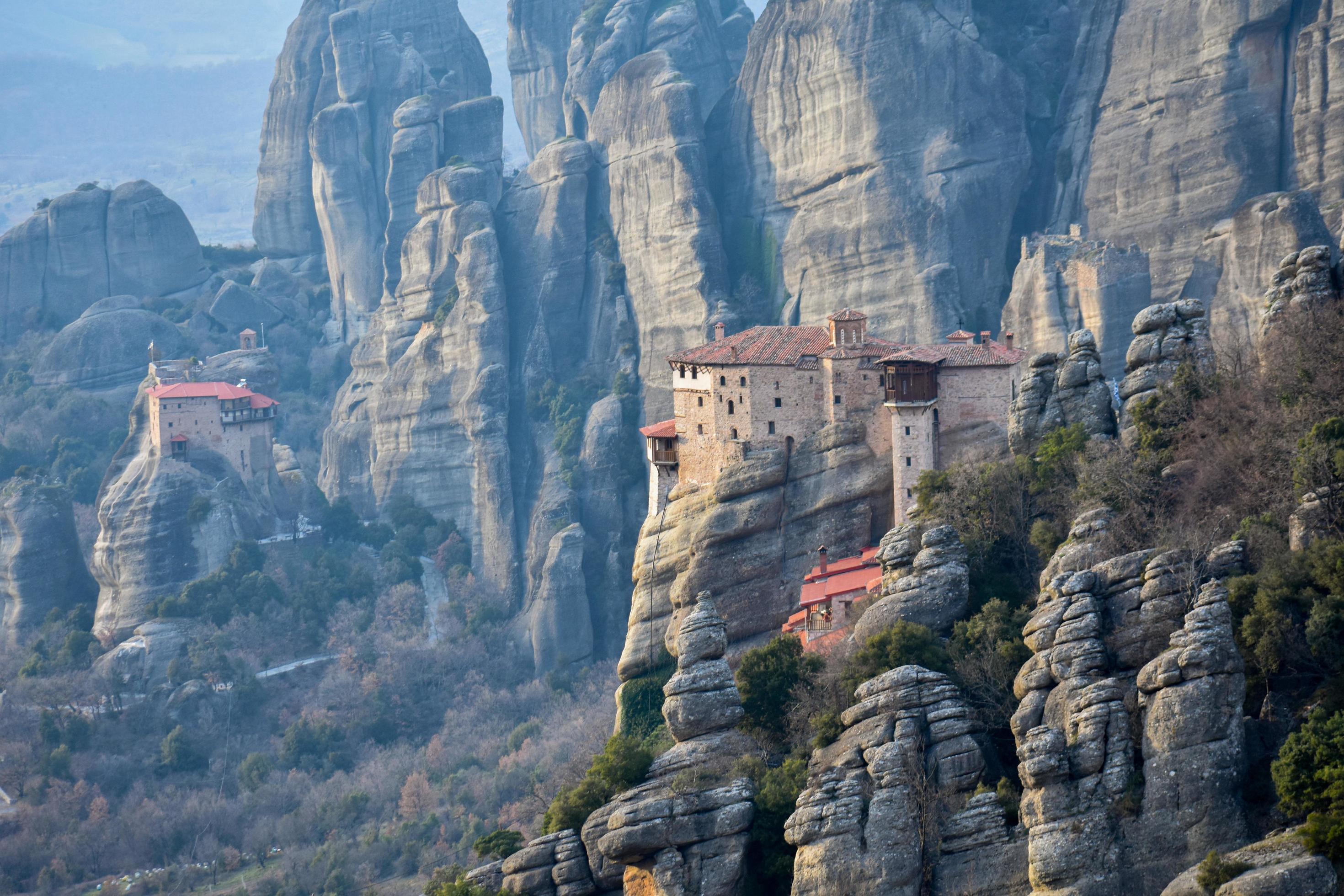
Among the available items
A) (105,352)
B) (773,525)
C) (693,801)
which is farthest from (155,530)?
(693,801)

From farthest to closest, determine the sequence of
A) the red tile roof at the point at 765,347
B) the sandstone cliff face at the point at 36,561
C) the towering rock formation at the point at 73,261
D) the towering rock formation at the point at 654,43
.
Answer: the towering rock formation at the point at 73,261, the towering rock formation at the point at 654,43, the sandstone cliff face at the point at 36,561, the red tile roof at the point at 765,347

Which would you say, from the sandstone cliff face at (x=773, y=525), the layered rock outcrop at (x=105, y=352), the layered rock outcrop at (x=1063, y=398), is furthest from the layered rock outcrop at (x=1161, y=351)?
the layered rock outcrop at (x=105, y=352)

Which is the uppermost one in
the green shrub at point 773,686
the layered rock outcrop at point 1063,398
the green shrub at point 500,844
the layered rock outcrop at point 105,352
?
the layered rock outcrop at point 105,352

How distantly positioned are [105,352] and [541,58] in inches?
1100

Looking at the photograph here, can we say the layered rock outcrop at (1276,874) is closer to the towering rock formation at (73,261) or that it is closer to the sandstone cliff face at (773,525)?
the sandstone cliff face at (773,525)

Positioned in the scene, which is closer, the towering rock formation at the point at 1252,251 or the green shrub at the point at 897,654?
the green shrub at the point at 897,654

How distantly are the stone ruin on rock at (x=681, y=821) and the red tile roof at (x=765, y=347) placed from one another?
1003cm

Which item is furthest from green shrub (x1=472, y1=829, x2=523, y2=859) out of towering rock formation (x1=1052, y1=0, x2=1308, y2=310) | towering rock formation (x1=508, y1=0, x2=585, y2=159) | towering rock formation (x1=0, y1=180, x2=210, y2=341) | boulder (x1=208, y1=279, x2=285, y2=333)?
towering rock formation (x1=0, y1=180, x2=210, y2=341)

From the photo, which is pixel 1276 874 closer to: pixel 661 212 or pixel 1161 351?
pixel 1161 351

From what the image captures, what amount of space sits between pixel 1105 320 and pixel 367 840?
99.7ft

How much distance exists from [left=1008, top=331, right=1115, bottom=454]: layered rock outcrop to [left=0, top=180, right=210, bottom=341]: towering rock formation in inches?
2819

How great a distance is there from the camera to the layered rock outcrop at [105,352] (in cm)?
9644

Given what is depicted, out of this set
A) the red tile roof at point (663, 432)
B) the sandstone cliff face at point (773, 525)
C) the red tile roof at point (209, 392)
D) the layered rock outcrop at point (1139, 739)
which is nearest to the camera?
the layered rock outcrop at point (1139, 739)

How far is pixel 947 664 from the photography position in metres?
35.8
